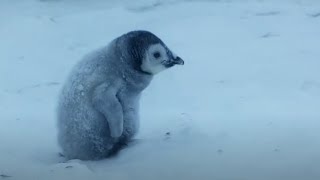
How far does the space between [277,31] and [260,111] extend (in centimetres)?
30

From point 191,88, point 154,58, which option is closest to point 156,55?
point 154,58

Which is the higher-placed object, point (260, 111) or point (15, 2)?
point (15, 2)

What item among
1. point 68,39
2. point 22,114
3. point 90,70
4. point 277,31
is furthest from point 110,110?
point 277,31

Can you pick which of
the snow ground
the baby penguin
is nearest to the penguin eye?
the baby penguin

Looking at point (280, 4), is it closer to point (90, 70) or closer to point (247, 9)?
point (247, 9)

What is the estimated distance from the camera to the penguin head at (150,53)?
3.41 ft

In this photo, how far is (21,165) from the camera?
1.01m

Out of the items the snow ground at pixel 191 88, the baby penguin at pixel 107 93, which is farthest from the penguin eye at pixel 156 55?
the snow ground at pixel 191 88

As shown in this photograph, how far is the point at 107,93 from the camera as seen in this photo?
103 centimetres

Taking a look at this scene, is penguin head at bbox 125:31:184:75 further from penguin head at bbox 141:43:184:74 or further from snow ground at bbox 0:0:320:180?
snow ground at bbox 0:0:320:180

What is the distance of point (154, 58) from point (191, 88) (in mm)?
212

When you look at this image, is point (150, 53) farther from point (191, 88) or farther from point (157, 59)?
point (191, 88)

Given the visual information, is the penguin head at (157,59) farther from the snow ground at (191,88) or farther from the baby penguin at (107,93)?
the snow ground at (191,88)

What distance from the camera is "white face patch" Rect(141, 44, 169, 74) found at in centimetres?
104
